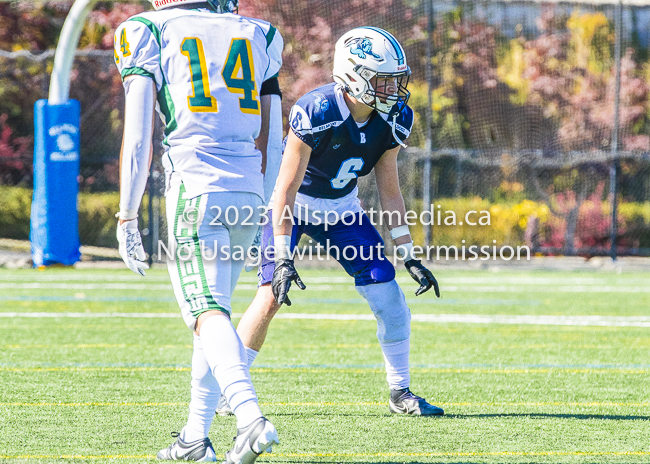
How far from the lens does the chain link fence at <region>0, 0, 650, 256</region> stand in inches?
658

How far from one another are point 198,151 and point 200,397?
3.04ft

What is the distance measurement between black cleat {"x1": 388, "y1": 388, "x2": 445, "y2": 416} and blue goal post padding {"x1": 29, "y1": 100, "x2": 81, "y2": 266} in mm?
9257

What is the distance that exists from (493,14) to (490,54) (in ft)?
2.67

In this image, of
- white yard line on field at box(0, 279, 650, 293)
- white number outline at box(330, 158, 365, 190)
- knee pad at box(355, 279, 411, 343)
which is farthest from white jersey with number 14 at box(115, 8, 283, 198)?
white yard line on field at box(0, 279, 650, 293)

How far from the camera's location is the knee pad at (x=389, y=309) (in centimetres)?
461

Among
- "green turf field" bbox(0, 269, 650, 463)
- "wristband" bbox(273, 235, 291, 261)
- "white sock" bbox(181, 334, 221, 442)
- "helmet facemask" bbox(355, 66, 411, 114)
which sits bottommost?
"green turf field" bbox(0, 269, 650, 463)

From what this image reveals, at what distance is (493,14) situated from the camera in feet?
61.6

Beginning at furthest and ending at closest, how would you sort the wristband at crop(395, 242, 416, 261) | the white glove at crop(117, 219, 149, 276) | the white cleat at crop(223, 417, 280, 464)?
the wristband at crop(395, 242, 416, 261) → the white glove at crop(117, 219, 149, 276) → the white cleat at crop(223, 417, 280, 464)

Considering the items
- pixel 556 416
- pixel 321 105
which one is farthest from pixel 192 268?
pixel 556 416

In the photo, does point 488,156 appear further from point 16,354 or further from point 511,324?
point 16,354

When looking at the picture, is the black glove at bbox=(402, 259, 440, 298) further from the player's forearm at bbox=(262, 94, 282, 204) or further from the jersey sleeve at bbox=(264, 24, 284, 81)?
the jersey sleeve at bbox=(264, 24, 284, 81)

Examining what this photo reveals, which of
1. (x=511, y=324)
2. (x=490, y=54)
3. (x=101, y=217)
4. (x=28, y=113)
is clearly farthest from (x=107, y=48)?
(x=511, y=324)

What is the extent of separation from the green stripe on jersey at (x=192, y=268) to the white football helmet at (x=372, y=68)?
4.30ft

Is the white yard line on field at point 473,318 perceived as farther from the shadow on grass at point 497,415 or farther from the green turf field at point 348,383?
the shadow on grass at point 497,415
